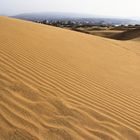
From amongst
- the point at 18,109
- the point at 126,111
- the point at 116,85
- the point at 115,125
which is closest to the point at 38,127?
the point at 18,109

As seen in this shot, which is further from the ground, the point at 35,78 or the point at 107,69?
the point at 35,78

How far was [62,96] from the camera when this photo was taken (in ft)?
15.9

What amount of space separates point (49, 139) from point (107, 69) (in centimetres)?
394

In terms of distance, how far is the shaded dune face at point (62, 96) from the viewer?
381cm

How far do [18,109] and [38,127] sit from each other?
52 cm

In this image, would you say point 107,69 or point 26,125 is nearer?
point 26,125

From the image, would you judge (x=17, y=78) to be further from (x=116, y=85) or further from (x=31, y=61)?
(x=116, y=85)

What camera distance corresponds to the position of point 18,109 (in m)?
4.14

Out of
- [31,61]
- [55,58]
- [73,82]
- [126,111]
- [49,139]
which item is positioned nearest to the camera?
[49,139]

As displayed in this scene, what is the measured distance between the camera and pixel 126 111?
4.69 meters

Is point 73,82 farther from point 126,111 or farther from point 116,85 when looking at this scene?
point 126,111

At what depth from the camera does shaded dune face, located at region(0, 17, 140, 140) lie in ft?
12.5

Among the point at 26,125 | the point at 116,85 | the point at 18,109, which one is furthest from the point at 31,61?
the point at 26,125

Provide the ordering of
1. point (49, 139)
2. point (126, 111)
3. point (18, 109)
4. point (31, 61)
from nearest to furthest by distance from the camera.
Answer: point (49, 139) < point (18, 109) < point (126, 111) < point (31, 61)
